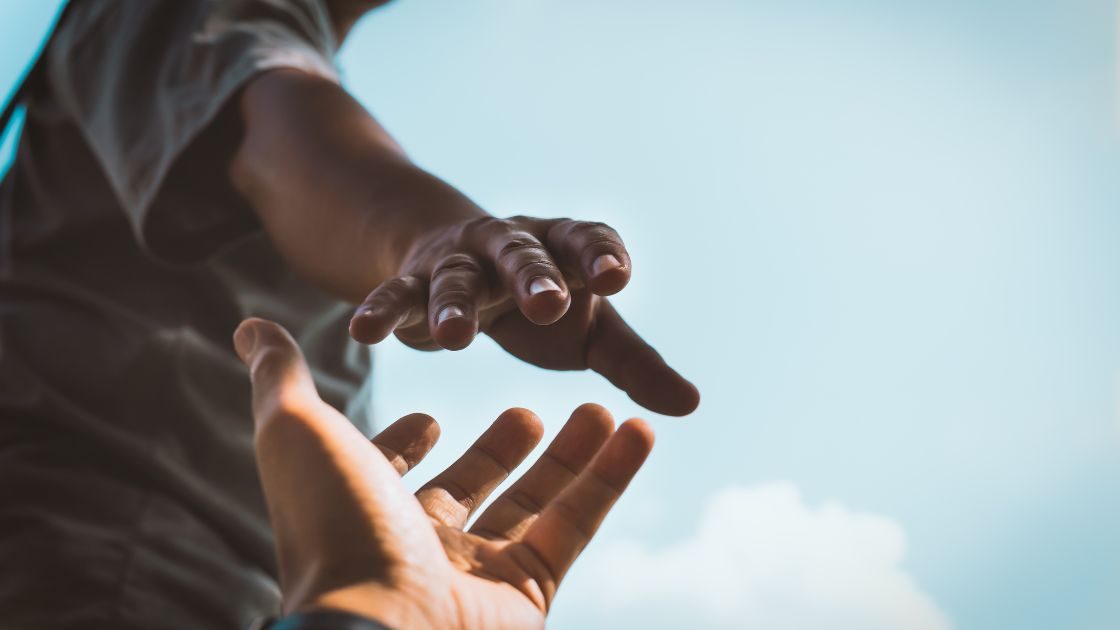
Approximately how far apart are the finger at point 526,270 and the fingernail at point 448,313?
0.09ft

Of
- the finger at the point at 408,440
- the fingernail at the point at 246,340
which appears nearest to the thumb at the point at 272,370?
the fingernail at the point at 246,340

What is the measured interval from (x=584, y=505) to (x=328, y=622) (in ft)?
0.69

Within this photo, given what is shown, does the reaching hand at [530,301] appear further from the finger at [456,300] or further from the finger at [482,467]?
the finger at [482,467]

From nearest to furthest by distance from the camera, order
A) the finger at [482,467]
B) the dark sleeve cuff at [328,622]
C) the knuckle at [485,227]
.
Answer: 1. the dark sleeve cuff at [328,622]
2. the knuckle at [485,227]
3. the finger at [482,467]

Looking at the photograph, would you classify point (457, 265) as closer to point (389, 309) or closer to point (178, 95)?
point (389, 309)

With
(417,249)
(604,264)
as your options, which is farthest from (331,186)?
(604,264)

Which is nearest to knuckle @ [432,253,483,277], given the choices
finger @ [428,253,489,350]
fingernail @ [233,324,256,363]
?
finger @ [428,253,489,350]

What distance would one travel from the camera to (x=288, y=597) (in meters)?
0.34

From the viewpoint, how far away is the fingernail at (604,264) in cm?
36

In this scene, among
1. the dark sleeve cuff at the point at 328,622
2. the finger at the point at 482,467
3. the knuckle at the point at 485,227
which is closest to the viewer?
the dark sleeve cuff at the point at 328,622

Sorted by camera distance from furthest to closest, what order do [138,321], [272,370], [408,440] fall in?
1. [138,321]
2. [408,440]
3. [272,370]

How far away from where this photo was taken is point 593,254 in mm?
372

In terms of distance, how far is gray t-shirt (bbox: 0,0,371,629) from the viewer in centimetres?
53

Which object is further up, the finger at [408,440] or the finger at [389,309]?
the finger at [389,309]
